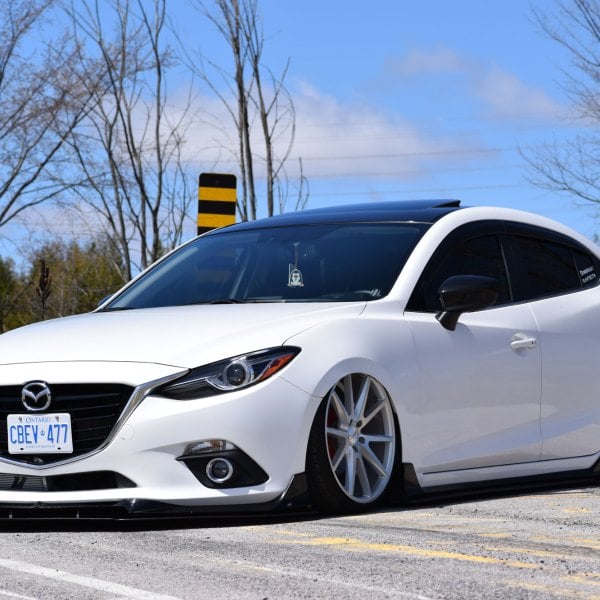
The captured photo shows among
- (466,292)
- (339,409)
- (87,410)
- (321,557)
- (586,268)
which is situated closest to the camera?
(321,557)

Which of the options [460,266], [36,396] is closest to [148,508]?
[36,396]

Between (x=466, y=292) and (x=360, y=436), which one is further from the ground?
(x=466, y=292)

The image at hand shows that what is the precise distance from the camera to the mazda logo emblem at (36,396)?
20.2 ft

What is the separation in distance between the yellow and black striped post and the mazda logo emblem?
670 cm

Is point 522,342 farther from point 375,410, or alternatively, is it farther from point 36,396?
point 36,396

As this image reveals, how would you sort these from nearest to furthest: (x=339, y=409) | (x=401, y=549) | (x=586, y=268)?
(x=401, y=549) < (x=339, y=409) < (x=586, y=268)

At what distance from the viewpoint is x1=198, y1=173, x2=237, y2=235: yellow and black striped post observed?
12.8 meters

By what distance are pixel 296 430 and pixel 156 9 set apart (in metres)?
13.7

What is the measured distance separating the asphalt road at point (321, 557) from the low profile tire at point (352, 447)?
125 millimetres

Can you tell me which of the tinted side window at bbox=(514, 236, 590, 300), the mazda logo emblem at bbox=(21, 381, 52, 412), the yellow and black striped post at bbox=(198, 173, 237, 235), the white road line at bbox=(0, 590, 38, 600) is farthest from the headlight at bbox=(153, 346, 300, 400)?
the yellow and black striped post at bbox=(198, 173, 237, 235)

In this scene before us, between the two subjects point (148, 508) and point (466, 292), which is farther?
point (466, 292)

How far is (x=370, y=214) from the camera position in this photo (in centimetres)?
768

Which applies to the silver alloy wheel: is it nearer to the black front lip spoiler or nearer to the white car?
the white car

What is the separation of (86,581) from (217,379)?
155 cm
